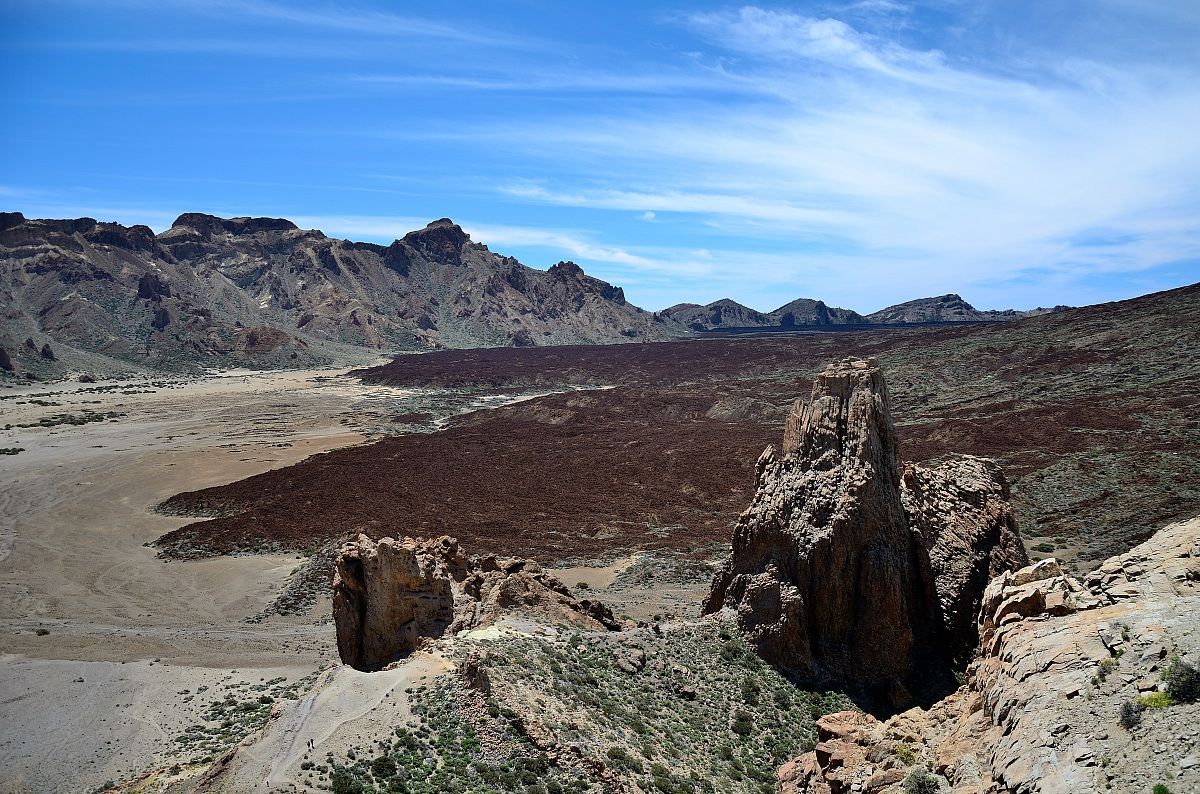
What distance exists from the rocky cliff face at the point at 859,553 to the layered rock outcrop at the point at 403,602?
17.4ft

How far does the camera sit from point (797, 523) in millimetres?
19422

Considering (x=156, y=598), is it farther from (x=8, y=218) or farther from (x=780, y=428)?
(x=8, y=218)

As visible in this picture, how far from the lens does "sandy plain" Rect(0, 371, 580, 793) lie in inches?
612

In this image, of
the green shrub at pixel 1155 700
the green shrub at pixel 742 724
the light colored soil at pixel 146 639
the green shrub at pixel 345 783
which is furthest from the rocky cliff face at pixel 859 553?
the green shrub at pixel 345 783

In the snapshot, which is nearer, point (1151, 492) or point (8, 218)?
point (1151, 492)

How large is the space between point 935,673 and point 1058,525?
19463mm

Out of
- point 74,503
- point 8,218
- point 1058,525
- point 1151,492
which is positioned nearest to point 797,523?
point 1058,525

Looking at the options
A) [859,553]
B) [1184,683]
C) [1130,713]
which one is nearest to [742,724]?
[859,553]

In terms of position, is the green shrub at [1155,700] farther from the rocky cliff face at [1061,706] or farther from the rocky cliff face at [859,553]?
the rocky cliff face at [859,553]

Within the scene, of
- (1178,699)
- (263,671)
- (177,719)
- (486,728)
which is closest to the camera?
(1178,699)

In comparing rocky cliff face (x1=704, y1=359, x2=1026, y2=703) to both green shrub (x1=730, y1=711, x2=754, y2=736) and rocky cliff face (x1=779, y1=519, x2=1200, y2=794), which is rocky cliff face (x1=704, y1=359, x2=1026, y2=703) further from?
rocky cliff face (x1=779, y1=519, x2=1200, y2=794)

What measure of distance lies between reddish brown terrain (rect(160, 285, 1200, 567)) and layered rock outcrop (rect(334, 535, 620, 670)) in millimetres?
18484

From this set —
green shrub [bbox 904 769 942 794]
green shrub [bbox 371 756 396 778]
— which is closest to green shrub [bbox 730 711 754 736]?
green shrub [bbox 904 769 942 794]

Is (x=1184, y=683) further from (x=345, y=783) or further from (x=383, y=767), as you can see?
(x=345, y=783)
